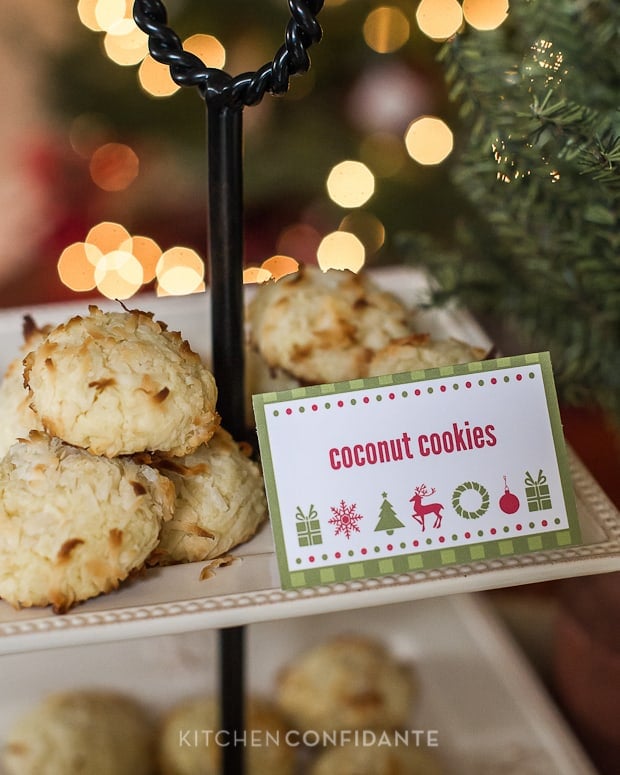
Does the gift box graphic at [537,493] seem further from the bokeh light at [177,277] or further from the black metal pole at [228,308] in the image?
the bokeh light at [177,277]

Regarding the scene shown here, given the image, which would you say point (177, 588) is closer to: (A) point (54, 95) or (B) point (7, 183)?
(A) point (54, 95)

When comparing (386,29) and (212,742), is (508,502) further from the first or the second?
(386,29)

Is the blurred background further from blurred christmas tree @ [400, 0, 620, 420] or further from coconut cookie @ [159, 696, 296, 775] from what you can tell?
coconut cookie @ [159, 696, 296, 775]

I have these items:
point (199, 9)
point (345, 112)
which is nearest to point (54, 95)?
point (199, 9)

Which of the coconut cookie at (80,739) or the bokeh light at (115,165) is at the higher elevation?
the bokeh light at (115,165)

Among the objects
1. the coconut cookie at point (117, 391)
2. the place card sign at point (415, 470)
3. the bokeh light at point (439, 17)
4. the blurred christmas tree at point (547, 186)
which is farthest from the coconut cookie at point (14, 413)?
the bokeh light at point (439, 17)

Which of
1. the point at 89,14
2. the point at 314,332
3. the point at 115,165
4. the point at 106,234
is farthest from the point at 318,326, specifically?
the point at 115,165

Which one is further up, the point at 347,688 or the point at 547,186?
the point at 547,186
